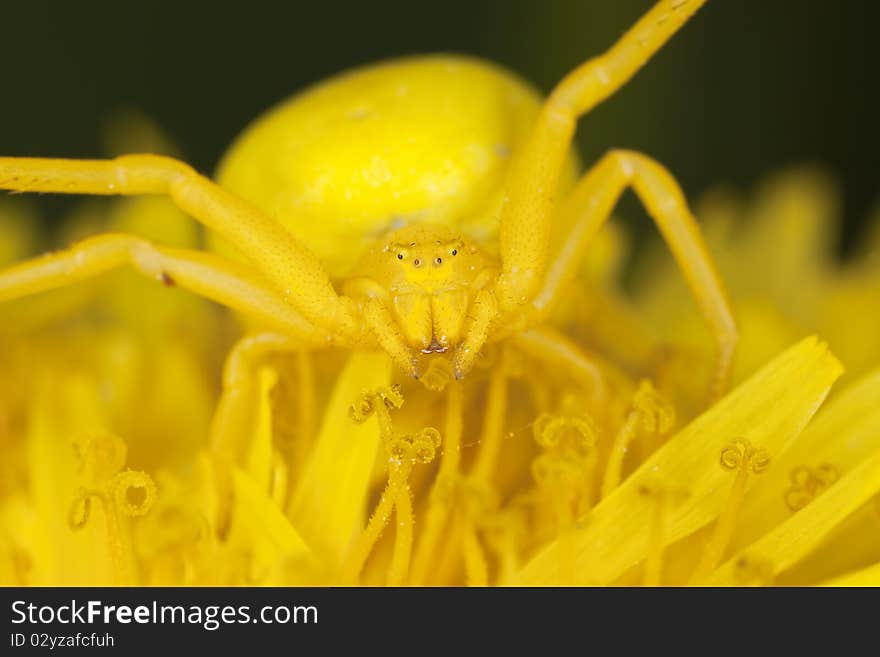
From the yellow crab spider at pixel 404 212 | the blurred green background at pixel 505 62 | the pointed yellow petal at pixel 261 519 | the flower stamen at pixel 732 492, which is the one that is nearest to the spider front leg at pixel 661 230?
the yellow crab spider at pixel 404 212

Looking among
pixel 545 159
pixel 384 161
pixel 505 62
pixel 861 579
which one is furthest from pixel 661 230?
pixel 505 62

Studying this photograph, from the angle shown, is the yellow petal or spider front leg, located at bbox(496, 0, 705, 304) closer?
the yellow petal

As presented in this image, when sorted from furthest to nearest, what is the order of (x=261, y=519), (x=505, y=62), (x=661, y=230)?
(x=505, y=62), (x=661, y=230), (x=261, y=519)

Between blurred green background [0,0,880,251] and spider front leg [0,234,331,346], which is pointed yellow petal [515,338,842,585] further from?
blurred green background [0,0,880,251]

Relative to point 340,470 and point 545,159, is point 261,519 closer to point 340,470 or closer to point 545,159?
point 340,470

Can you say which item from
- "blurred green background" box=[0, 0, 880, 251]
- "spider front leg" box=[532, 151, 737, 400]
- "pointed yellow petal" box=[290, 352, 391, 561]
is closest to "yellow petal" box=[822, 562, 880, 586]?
"spider front leg" box=[532, 151, 737, 400]
